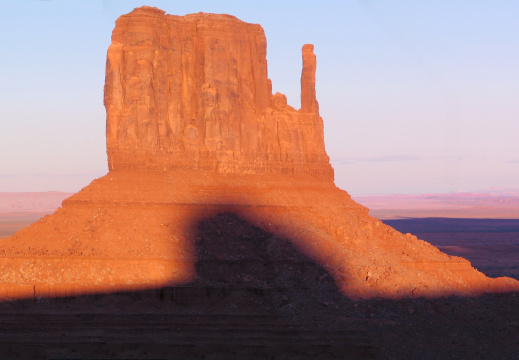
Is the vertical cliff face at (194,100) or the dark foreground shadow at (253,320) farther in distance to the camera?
the vertical cliff face at (194,100)

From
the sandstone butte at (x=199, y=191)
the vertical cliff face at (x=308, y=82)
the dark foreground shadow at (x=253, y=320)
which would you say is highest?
the vertical cliff face at (x=308, y=82)

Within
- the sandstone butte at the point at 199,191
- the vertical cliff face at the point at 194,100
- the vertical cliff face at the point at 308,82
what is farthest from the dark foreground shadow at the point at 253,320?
the vertical cliff face at the point at 308,82

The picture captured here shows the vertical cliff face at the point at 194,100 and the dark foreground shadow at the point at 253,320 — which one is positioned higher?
the vertical cliff face at the point at 194,100

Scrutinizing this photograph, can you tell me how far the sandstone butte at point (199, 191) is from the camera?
2586 inches

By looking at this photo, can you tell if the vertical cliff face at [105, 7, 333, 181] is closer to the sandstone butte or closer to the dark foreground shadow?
the sandstone butte

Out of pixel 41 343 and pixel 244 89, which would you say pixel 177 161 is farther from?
pixel 41 343

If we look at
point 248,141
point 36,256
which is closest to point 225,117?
point 248,141

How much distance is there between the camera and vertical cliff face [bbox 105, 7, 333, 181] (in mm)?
76438

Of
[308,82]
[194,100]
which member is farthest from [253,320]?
[308,82]

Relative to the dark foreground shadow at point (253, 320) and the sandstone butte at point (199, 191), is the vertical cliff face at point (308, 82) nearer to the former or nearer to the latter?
the sandstone butte at point (199, 191)

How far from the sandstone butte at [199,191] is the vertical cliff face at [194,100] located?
9 cm

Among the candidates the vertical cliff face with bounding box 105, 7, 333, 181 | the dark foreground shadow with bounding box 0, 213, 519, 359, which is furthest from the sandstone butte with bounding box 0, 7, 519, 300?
the dark foreground shadow with bounding box 0, 213, 519, 359

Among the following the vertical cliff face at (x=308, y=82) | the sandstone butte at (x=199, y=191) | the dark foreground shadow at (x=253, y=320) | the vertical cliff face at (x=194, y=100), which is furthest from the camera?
the vertical cliff face at (x=308, y=82)

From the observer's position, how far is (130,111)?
76438mm
